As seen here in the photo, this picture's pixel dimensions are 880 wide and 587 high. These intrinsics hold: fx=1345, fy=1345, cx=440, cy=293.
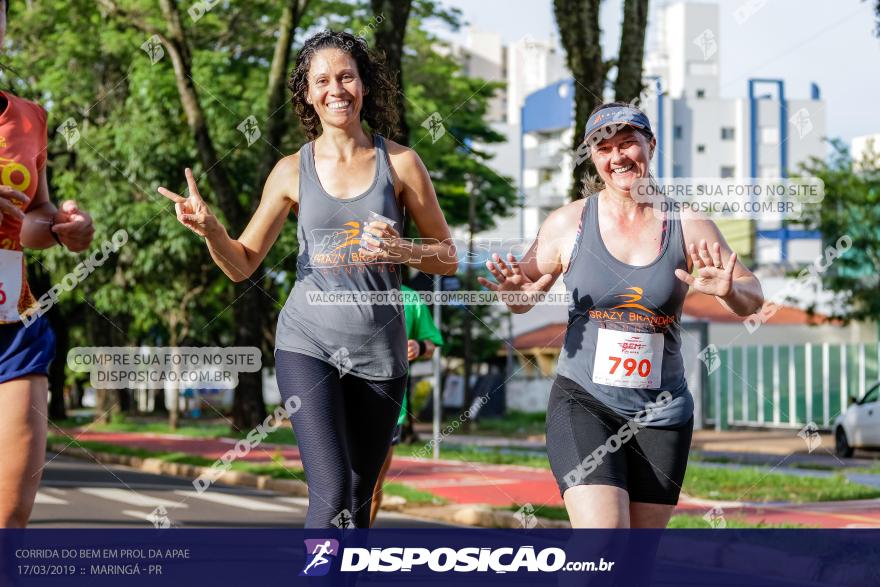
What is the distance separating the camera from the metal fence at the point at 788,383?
1105 inches

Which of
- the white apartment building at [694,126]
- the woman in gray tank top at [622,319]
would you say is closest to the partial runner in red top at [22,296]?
the woman in gray tank top at [622,319]

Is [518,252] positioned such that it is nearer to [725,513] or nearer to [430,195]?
[430,195]

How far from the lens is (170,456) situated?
19.9 metres

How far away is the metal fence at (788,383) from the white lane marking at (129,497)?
15.6 meters

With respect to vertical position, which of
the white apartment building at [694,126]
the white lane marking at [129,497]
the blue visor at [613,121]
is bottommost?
the white lane marking at [129,497]

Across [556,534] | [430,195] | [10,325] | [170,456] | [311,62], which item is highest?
[311,62]

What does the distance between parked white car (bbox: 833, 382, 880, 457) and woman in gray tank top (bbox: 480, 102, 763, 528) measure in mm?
17281

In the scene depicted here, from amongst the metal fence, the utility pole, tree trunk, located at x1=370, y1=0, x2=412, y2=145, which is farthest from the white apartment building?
tree trunk, located at x1=370, y1=0, x2=412, y2=145

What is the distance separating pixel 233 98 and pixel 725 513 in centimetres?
1844

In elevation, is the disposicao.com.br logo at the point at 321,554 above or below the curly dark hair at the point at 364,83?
below

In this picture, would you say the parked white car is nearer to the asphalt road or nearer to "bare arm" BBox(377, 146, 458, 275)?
the asphalt road

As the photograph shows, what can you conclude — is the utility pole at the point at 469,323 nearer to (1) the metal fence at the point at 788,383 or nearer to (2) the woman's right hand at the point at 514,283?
(1) the metal fence at the point at 788,383

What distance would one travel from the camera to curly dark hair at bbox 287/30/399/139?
457cm

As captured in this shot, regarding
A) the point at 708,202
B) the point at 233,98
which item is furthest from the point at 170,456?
the point at 708,202
